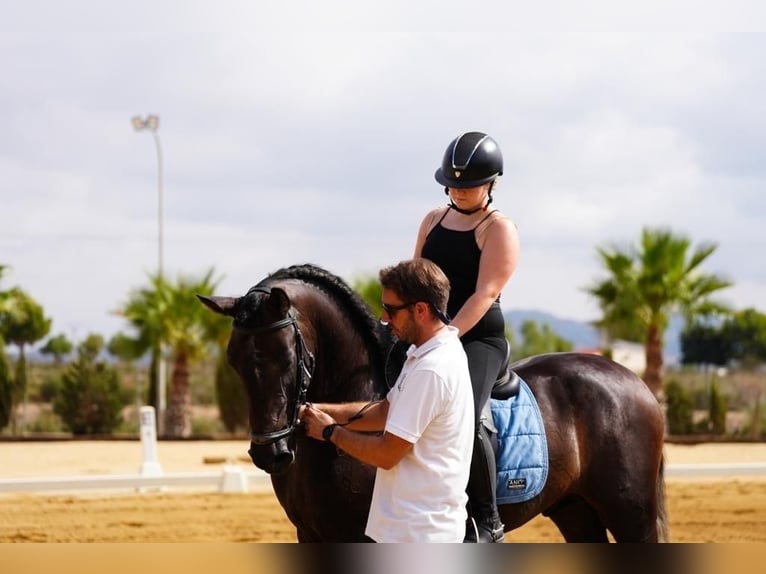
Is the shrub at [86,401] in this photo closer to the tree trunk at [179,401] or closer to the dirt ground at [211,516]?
the tree trunk at [179,401]

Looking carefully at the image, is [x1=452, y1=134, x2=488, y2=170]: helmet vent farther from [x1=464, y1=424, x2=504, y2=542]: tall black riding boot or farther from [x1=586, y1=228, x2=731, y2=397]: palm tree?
[x1=586, y1=228, x2=731, y2=397]: palm tree

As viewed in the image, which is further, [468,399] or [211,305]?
[211,305]

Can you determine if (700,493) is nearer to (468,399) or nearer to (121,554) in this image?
(468,399)

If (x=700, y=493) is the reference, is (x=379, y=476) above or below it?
above

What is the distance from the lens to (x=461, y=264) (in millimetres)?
4789

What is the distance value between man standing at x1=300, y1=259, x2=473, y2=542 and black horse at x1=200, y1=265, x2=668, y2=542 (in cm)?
120

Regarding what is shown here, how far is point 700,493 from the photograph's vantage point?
1452 cm

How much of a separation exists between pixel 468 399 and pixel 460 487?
253mm

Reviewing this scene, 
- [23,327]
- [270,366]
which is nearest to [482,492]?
[270,366]

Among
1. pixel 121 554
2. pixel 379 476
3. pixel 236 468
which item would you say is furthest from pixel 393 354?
pixel 236 468

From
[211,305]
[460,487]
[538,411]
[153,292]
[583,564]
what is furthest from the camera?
[153,292]

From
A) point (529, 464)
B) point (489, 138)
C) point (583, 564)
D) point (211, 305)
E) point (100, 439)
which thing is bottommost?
point (100, 439)

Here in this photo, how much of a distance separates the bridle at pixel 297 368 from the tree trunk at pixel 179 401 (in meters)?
23.1

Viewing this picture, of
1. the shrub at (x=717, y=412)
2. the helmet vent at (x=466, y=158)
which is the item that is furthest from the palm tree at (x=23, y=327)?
the helmet vent at (x=466, y=158)
